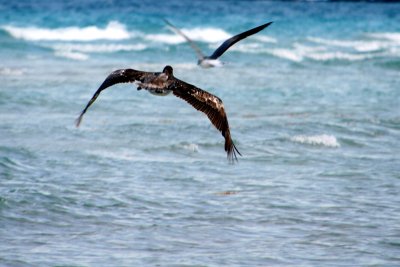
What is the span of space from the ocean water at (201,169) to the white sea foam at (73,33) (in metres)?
6.47

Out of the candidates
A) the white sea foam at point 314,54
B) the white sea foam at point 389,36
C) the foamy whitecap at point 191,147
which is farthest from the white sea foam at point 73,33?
the foamy whitecap at point 191,147

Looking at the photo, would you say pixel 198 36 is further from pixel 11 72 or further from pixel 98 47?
pixel 11 72

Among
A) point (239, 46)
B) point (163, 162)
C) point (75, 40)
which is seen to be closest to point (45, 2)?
point (75, 40)

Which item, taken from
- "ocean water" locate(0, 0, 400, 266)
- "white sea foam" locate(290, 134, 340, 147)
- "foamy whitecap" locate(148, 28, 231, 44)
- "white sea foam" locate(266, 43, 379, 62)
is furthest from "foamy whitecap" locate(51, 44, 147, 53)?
"white sea foam" locate(290, 134, 340, 147)

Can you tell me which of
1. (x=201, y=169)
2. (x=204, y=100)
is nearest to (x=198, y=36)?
(x=201, y=169)

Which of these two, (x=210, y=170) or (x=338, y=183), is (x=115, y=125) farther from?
(x=338, y=183)

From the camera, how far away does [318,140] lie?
12.1 meters

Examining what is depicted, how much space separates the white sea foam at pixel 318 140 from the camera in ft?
39.3

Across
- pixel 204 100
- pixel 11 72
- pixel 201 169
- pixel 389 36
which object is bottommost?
pixel 201 169

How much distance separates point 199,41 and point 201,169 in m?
22.1

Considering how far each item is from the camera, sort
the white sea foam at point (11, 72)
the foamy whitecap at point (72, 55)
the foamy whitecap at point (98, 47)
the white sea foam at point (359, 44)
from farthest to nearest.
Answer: the white sea foam at point (359, 44)
the foamy whitecap at point (98, 47)
the foamy whitecap at point (72, 55)
the white sea foam at point (11, 72)

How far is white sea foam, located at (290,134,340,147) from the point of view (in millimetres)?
11992

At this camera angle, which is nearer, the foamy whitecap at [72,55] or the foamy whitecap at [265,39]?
the foamy whitecap at [72,55]

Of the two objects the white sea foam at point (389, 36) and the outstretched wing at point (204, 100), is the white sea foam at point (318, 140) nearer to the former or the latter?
the outstretched wing at point (204, 100)
